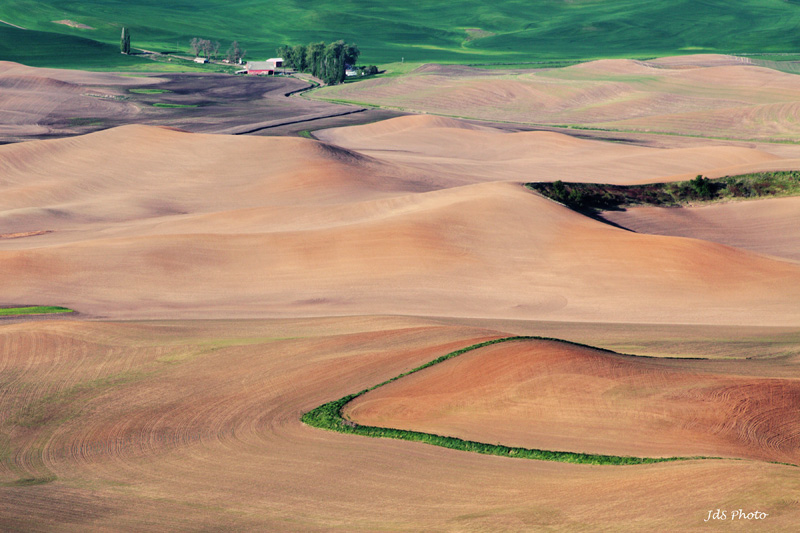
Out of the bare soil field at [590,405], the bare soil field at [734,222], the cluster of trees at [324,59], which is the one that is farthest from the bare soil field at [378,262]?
the cluster of trees at [324,59]

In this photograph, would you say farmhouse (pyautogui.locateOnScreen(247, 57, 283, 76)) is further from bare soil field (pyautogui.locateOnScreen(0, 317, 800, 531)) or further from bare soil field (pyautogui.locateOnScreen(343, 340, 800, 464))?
bare soil field (pyautogui.locateOnScreen(343, 340, 800, 464))

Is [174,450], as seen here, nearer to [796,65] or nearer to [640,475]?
[640,475]

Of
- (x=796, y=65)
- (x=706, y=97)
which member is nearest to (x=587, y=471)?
(x=706, y=97)

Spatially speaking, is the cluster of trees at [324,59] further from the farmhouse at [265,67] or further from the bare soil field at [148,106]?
the bare soil field at [148,106]

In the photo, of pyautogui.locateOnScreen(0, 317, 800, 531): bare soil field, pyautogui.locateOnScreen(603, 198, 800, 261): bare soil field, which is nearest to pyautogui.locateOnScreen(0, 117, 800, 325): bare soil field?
pyautogui.locateOnScreen(0, 317, 800, 531): bare soil field

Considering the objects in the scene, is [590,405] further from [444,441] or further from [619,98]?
[619,98]
